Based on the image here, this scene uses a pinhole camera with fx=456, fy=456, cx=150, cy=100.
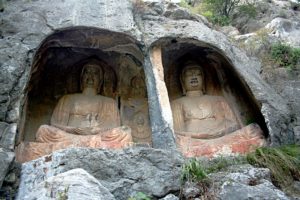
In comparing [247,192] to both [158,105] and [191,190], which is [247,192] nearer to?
[191,190]

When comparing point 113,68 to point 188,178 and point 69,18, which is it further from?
point 188,178

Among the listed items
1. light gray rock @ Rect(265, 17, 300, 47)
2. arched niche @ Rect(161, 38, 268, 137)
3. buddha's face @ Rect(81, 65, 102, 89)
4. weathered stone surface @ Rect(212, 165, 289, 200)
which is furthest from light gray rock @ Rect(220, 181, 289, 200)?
light gray rock @ Rect(265, 17, 300, 47)

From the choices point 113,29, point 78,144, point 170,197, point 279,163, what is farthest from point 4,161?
point 279,163

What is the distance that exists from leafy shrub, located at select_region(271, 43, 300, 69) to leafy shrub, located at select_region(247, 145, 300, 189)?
11.0 feet

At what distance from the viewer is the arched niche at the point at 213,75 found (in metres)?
8.37

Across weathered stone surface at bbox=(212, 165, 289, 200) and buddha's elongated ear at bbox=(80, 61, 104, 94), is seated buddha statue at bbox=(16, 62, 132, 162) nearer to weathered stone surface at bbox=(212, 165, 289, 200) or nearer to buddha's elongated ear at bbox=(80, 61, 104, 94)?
buddha's elongated ear at bbox=(80, 61, 104, 94)

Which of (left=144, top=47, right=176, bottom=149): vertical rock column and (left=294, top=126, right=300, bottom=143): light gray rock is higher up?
(left=144, top=47, right=176, bottom=149): vertical rock column

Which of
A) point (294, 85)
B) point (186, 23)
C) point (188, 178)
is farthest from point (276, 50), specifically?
point (188, 178)

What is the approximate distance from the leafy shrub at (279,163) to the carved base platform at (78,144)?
2.09 metres

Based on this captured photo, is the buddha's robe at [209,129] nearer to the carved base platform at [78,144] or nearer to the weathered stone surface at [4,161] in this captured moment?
the carved base platform at [78,144]

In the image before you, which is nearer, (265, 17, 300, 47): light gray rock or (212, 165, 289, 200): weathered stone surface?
(212, 165, 289, 200): weathered stone surface

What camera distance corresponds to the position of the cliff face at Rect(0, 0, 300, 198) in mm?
7027

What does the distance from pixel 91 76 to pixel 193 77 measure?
6.76 ft

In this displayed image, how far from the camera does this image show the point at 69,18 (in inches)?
311
